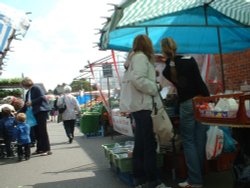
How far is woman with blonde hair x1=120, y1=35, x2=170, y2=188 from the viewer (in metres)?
4.24

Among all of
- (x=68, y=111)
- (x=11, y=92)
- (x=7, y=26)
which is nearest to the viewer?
(x=7, y=26)

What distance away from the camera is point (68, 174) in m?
6.05

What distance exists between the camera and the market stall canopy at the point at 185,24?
191 inches

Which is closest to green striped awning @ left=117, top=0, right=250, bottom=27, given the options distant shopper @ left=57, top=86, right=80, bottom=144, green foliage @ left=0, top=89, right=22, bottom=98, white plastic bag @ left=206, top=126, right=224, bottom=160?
white plastic bag @ left=206, top=126, right=224, bottom=160

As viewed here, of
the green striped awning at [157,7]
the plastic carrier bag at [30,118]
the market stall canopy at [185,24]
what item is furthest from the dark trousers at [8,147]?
the green striped awning at [157,7]

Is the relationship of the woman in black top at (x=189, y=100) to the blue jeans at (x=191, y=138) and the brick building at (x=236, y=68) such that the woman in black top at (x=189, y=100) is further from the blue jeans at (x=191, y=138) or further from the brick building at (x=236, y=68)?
the brick building at (x=236, y=68)

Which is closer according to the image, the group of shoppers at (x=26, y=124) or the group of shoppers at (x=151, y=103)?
the group of shoppers at (x=151, y=103)

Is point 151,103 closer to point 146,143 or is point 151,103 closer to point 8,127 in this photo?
point 146,143

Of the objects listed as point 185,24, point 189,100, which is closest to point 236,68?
point 185,24

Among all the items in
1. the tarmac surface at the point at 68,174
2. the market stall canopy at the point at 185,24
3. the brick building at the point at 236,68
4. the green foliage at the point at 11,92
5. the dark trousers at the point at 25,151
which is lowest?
the tarmac surface at the point at 68,174

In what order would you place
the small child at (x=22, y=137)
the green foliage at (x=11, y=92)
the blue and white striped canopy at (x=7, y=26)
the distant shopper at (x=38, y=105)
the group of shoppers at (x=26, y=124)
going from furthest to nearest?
the green foliage at (x=11, y=92), the distant shopper at (x=38, y=105), the group of shoppers at (x=26, y=124), the small child at (x=22, y=137), the blue and white striped canopy at (x=7, y=26)

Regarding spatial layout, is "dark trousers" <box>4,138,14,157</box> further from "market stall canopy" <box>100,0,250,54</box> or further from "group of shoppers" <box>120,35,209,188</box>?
"group of shoppers" <box>120,35,209,188</box>

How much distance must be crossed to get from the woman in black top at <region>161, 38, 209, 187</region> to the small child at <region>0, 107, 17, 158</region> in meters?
4.84

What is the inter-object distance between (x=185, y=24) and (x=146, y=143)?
8.27ft
